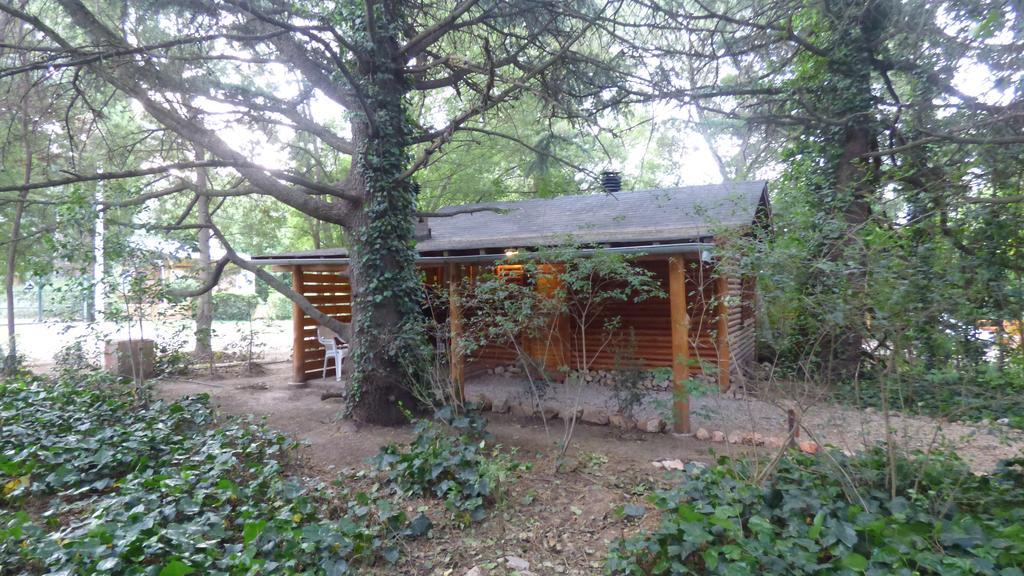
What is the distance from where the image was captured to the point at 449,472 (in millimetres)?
4152

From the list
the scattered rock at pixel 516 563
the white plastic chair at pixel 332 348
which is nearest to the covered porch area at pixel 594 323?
the white plastic chair at pixel 332 348

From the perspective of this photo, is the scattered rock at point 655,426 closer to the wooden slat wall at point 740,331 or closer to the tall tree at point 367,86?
the tall tree at point 367,86

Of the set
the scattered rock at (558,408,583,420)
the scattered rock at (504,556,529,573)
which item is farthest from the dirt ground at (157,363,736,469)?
the scattered rock at (504,556,529,573)

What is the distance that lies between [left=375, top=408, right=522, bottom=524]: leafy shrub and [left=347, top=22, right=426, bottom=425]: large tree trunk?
1.53m

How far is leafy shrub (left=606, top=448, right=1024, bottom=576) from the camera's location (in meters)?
2.63

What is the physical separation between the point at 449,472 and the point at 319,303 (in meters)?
6.61

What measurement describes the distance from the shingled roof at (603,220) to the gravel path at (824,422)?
1756 millimetres

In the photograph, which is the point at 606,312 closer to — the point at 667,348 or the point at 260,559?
the point at 667,348

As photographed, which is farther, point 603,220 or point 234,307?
point 234,307

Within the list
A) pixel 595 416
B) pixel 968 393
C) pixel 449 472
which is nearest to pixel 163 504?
pixel 449 472

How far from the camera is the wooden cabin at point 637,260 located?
589cm

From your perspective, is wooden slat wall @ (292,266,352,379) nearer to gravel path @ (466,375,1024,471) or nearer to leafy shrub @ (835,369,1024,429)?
gravel path @ (466,375,1024,471)

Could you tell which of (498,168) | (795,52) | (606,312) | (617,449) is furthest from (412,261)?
(498,168)

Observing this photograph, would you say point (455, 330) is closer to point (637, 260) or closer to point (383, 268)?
point (383, 268)
